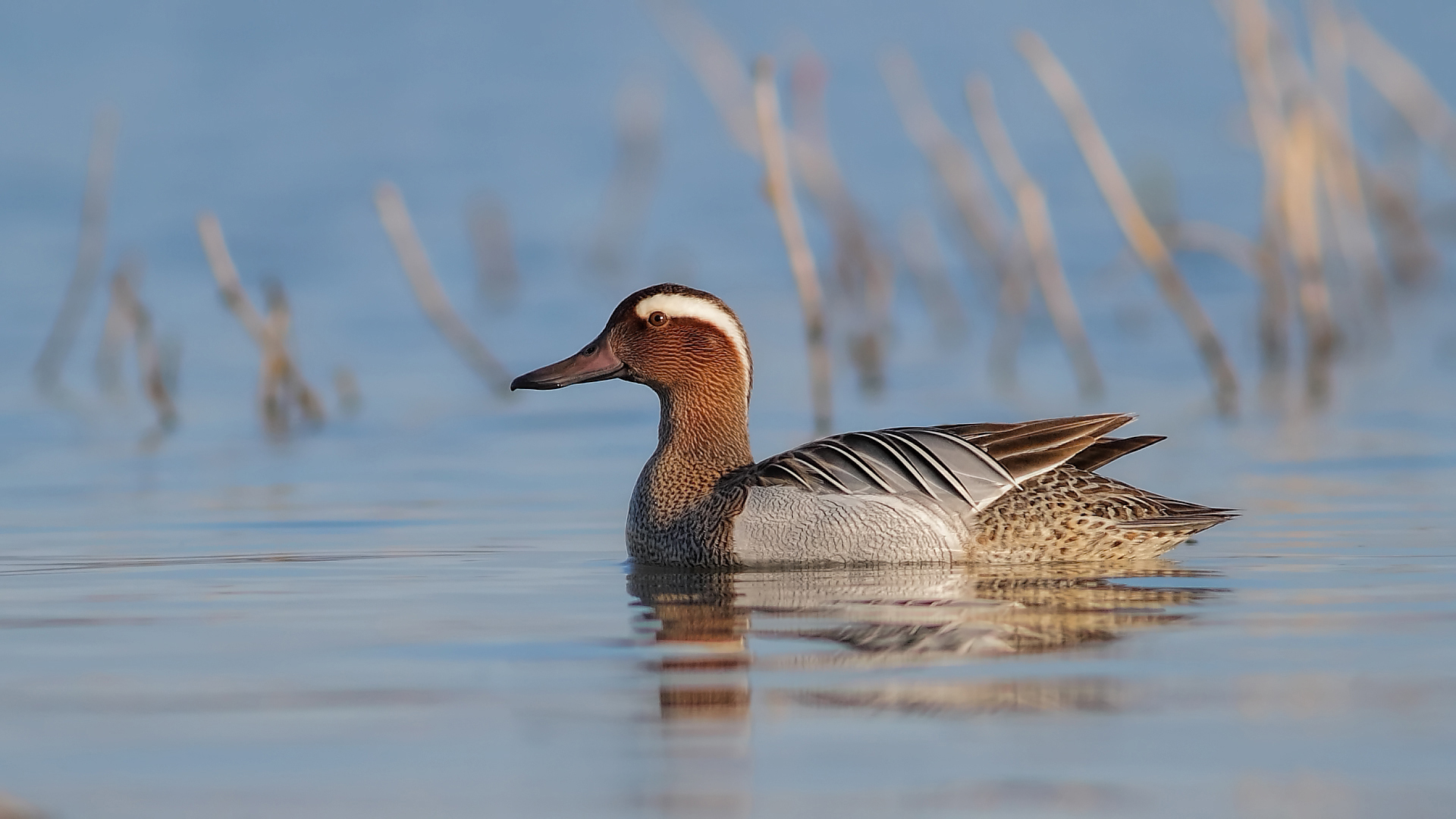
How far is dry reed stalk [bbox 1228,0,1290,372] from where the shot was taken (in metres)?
12.6

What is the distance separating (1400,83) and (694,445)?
27.5ft

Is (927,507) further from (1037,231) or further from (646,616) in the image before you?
(1037,231)

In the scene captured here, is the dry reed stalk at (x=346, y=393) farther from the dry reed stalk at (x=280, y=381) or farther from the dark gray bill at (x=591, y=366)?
the dark gray bill at (x=591, y=366)

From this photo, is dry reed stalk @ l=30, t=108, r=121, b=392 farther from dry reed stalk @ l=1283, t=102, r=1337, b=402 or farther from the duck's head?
dry reed stalk @ l=1283, t=102, r=1337, b=402

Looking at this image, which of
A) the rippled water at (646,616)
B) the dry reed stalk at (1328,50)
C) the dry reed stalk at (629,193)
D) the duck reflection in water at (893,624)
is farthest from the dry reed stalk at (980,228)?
the duck reflection in water at (893,624)

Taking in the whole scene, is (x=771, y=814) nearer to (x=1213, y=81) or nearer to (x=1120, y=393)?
(x=1120, y=393)

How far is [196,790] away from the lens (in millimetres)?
4297

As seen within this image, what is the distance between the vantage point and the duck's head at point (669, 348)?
8266mm

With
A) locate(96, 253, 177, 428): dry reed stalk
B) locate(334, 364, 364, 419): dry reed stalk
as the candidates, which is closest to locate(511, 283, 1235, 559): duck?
locate(96, 253, 177, 428): dry reed stalk

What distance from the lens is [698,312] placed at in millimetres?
8281

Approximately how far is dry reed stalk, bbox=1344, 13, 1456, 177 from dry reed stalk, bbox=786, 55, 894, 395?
3.37 m

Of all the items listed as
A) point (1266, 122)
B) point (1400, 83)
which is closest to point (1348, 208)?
point (1400, 83)

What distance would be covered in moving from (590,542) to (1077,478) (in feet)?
5.94

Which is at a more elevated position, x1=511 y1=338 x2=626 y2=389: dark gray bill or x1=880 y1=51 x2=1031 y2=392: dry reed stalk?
x1=880 y1=51 x2=1031 y2=392: dry reed stalk
